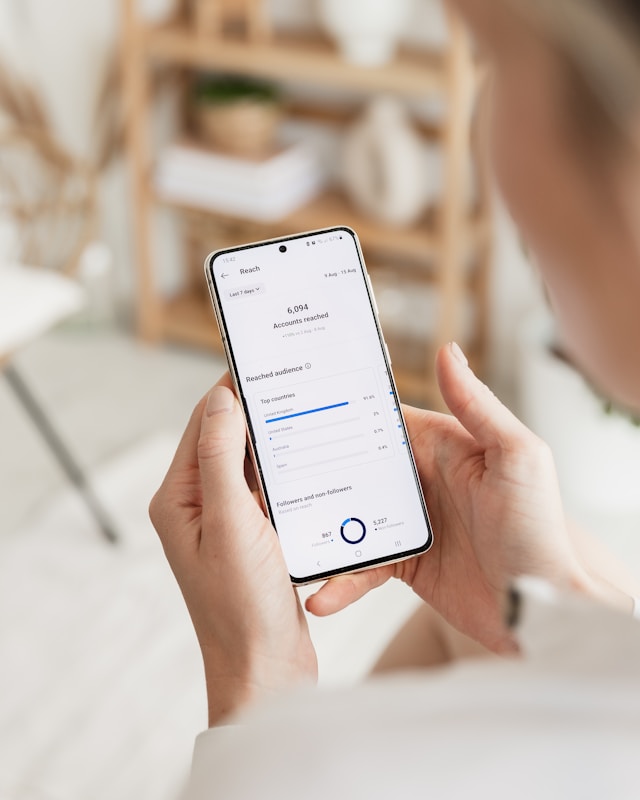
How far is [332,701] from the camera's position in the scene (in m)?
0.39

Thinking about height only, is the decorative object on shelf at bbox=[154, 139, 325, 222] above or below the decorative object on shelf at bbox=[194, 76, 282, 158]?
below

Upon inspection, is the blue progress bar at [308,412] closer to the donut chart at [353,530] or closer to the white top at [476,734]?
the donut chart at [353,530]

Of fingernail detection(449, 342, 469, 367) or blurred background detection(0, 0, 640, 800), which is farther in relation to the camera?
blurred background detection(0, 0, 640, 800)

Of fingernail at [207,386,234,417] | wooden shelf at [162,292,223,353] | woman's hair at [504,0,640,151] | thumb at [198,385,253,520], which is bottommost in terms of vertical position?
wooden shelf at [162,292,223,353]

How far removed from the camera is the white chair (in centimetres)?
146

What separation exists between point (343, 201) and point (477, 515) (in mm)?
1447

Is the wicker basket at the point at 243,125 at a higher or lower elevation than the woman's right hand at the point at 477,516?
lower

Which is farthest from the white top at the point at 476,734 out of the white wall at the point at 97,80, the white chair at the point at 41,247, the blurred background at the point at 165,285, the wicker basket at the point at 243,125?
the wicker basket at the point at 243,125

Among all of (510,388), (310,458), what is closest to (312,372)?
(310,458)

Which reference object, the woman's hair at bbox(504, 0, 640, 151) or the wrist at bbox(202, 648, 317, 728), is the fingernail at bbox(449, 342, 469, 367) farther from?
the woman's hair at bbox(504, 0, 640, 151)

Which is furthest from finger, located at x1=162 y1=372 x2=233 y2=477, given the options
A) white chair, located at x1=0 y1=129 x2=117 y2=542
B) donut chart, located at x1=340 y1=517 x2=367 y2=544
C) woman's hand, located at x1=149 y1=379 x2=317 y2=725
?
white chair, located at x1=0 y1=129 x2=117 y2=542

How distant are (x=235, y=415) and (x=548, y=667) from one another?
0.32m

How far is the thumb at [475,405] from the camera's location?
2.20ft

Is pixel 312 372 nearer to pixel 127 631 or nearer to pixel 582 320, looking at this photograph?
pixel 582 320
